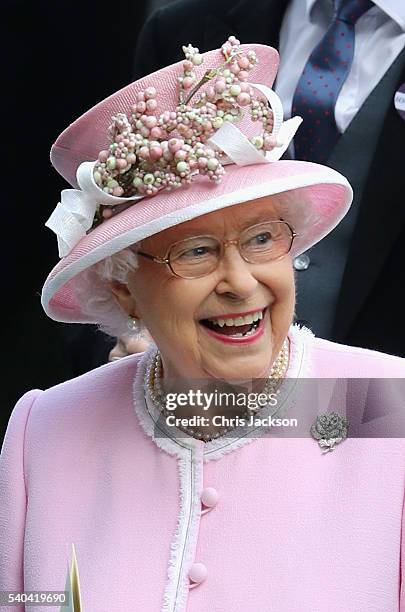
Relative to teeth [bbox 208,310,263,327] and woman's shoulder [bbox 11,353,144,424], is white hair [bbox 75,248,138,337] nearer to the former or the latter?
woman's shoulder [bbox 11,353,144,424]

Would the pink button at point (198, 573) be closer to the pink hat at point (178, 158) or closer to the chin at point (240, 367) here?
the chin at point (240, 367)

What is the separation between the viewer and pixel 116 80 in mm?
4855

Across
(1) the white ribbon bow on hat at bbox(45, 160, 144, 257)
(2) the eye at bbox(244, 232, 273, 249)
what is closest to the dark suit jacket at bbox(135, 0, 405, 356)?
(2) the eye at bbox(244, 232, 273, 249)

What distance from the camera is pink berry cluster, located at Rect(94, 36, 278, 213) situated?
2.41m

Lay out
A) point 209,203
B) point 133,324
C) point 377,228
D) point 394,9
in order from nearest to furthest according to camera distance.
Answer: point 209,203 → point 133,324 → point 377,228 → point 394,9

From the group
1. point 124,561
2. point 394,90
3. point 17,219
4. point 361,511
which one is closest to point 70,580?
point 124,561

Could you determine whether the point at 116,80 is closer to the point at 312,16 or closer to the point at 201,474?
the point at 312,16

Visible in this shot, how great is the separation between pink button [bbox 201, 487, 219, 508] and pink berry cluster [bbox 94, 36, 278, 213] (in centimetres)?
60

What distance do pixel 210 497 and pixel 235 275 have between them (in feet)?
1.50

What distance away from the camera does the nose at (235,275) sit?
95.3 inches

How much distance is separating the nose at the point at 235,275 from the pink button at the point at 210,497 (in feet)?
1.35

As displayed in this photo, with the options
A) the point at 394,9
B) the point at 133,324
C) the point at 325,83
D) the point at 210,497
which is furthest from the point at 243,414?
the point at 394,9

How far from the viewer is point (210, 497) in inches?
101

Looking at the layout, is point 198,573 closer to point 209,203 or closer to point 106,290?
point 106,290
